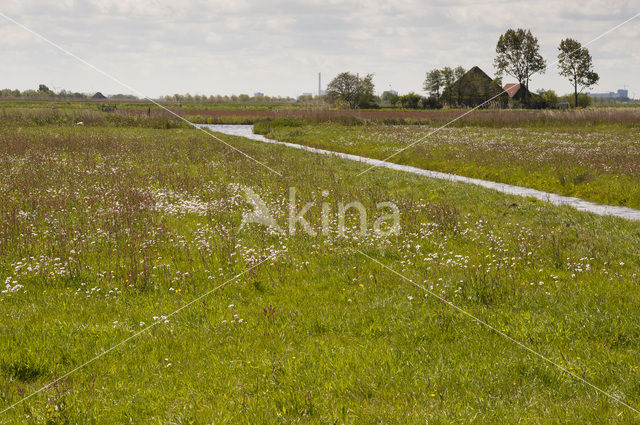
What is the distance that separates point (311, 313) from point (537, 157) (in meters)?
19.1

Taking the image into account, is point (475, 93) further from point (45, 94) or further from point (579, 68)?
point (45, 94)

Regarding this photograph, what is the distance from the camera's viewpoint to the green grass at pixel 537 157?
17656mm

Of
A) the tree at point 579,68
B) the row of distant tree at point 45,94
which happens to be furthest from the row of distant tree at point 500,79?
the row of distant tree at point 45,94

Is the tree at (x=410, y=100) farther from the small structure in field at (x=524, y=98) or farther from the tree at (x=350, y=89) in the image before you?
the tree at (x=350, y=89)

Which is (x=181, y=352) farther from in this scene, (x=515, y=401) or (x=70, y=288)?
(x=515, y=401)

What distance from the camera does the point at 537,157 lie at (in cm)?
2288

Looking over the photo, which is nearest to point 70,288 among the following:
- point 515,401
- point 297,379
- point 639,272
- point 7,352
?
point 7,352

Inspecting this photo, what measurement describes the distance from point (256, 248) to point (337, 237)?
71.1 inches

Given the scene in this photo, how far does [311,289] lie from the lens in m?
8.27

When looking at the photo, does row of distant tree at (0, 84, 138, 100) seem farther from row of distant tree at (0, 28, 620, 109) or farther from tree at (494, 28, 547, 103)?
tree at (494, 28, 547, 103)

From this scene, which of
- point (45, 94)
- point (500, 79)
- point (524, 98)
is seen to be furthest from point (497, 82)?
point (45, 94)

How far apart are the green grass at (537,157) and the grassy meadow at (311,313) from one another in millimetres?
2324

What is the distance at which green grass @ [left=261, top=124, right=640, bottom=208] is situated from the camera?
695 inches

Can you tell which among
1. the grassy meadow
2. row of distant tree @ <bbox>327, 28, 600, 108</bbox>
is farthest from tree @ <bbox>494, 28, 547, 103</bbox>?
the grassy meadow
